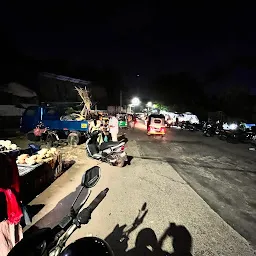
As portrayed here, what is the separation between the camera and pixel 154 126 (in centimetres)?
1786

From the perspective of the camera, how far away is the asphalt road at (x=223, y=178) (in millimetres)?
4972

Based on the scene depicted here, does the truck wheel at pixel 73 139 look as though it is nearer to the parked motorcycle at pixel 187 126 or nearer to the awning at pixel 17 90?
the awning at pixel 17 90

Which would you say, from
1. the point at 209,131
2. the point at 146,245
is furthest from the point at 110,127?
the point at 209,131

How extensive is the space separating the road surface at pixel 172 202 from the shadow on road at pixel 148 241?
2 centimetres

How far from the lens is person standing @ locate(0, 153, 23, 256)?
2.76 meters

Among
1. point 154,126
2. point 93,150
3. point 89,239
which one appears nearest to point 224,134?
point 154,126

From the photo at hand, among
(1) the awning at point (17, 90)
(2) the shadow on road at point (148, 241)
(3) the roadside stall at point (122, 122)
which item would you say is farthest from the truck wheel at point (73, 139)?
(1) the awning at point (17, 90)

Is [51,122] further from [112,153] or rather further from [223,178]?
[223,178]

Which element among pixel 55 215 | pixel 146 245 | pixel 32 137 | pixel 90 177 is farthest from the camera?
pixel 32 137

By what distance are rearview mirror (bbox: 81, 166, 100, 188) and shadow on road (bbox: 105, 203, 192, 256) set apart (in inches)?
72.0

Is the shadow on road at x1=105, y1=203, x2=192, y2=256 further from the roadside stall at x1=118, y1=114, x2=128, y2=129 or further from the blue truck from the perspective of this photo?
the roadside stall at x1=118, y1=114, x2=128, y2=129

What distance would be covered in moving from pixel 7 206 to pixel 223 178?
6858 mm

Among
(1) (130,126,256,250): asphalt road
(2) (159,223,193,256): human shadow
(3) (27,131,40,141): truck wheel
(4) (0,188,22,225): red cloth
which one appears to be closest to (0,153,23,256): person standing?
(4) (0,188,22,225): red cloth

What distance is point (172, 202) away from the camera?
5.44 metres
